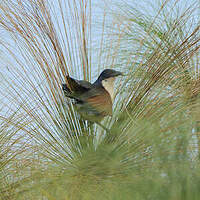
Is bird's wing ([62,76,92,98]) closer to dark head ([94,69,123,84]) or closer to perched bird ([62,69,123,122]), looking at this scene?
perched bird ([62,69,123,122])

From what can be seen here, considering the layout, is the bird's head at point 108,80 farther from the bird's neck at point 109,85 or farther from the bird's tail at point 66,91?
the bird's tail at point 66,91

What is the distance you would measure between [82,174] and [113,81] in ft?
1.29

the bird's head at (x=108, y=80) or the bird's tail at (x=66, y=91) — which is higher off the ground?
the bird's head at (x=108, y=80)

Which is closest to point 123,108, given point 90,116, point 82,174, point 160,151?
point 90,116

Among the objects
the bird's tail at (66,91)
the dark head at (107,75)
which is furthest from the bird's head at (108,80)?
the bird's tail at (66,91)

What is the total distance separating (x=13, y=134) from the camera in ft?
3.11

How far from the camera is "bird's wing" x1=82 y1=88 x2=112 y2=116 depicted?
2.83 feet

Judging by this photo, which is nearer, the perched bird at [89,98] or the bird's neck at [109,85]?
the perched bird at [89,98]

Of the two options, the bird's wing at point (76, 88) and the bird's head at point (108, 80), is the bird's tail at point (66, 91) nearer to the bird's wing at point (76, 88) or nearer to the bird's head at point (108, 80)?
the bird's wing at point (76, 88)

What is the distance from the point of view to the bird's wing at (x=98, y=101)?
86 cm

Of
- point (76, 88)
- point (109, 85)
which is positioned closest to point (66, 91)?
point (76, 88)

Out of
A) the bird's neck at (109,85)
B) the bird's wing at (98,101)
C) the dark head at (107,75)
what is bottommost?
the bird's wing at (98,101)

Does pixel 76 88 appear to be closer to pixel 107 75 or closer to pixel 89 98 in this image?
pixel 89 98

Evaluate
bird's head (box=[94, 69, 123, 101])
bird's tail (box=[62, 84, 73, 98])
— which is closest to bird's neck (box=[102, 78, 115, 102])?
bird's head (box=[94, 69, 123, 101])
